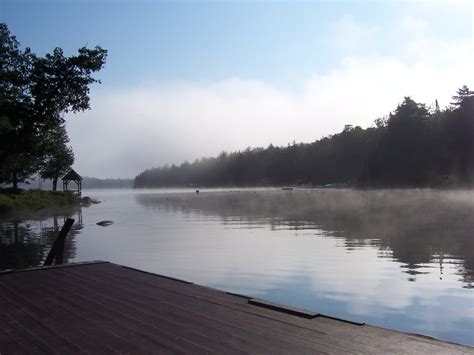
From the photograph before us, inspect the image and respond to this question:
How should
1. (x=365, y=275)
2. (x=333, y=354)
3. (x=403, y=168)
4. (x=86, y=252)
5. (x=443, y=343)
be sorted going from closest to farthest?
1. (x=333, y=354)
2. (x=443, y=343)
3. (x=365, y=275)
4. (x=86, y=252)
5. (x=403, y=168)

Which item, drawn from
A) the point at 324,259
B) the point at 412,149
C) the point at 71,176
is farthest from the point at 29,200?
the point at 412,149

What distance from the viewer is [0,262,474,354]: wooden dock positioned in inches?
202

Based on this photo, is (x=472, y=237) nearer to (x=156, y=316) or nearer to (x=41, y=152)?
(x=156, y=316)

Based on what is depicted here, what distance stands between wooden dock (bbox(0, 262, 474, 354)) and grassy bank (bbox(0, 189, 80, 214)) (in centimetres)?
4336

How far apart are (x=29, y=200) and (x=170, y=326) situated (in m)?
51.9

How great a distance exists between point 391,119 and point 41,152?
287 feet

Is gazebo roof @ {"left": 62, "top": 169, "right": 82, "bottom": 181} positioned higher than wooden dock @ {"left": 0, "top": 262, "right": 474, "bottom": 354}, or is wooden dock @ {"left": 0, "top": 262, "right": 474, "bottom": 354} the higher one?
gazebo roof @ {"left": 62, "top": 169, "right": 82, "bottom": 181}

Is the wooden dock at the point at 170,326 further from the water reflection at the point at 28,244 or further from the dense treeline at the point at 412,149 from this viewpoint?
the dense treeline at the point at 412,149

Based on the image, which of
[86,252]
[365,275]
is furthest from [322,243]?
[86,252]

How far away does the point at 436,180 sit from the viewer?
83188mm

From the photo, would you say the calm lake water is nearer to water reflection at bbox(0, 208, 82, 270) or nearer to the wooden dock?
water reflection at bbox(0, 208, 82, 270)

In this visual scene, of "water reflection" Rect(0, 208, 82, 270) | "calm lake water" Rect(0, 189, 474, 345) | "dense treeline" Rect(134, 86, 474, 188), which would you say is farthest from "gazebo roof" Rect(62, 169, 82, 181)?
"dense treeline" Rect(134, 86, 474, 188)

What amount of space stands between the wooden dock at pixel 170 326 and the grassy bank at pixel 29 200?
4336 cm

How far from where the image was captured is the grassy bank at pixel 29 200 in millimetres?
46938
